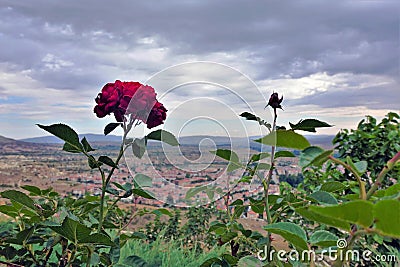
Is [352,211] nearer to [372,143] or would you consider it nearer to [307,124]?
[307,124]

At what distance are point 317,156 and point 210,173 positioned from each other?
0.63 meters

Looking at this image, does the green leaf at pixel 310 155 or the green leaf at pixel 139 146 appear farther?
the green leaf at pixel 139 146

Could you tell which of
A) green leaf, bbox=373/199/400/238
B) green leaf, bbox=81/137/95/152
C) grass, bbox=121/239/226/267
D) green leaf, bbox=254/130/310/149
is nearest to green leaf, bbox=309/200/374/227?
green leaf, bbox=373/199/400/238

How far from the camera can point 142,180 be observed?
92cm

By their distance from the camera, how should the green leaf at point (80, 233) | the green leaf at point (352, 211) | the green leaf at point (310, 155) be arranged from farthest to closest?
the green leaf at point (80, 233) → the green leaf at point (310, 155) → the green leaf at point (352, 211)

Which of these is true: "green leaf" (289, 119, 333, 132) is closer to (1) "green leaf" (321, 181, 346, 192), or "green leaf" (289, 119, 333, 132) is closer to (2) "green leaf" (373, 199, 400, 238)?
(1) "green leaf" (321, 181, 346, 192)

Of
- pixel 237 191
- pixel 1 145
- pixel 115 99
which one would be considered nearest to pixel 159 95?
pixel 115 99

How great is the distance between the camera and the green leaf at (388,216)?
0.39 metres

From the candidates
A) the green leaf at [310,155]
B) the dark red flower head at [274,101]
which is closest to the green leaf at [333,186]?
the dark red flower head at [274,101]

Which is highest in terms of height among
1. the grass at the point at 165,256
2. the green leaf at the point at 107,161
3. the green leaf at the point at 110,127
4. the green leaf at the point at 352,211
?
the green leaf at the point at 110,127

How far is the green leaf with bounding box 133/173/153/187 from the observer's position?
904 millimetres

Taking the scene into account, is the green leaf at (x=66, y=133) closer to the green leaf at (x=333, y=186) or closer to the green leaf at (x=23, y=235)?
the green leaf at (x=23, y=235)

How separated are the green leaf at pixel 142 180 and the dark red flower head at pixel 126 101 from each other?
0.12 metres

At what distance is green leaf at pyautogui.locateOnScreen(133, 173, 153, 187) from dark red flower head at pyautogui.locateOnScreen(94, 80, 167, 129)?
4.9 inches
